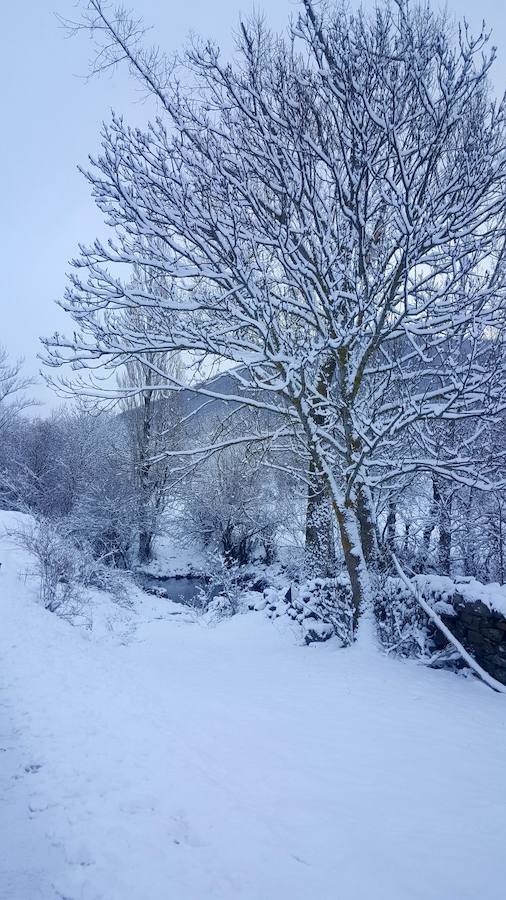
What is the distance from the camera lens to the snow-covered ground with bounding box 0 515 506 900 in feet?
7.13

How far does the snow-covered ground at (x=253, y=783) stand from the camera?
217cm

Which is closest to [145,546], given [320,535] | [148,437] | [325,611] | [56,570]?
[148,437]

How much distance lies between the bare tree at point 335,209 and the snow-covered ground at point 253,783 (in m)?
2.43

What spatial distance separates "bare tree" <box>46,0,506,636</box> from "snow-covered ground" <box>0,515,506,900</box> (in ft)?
7.98

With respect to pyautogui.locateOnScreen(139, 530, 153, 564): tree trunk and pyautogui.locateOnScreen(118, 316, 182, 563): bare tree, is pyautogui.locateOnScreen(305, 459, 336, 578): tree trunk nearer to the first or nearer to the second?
pyautogui.locateOnScreen(118, 316, 182, 563): bare tree

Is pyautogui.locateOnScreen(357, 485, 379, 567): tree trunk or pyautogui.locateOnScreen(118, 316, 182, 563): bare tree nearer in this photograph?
pyautogui.locateOnScreen(357, 485, 379, 567): tree trunk

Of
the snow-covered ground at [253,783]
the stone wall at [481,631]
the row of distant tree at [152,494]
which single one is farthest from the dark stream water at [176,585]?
the stone wall at [481,631]

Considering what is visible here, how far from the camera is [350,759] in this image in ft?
11.1

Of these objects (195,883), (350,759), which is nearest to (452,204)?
(350,759)

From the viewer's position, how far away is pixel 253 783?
3.04 m

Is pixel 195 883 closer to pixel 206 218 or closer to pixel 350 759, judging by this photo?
pixel 350 759

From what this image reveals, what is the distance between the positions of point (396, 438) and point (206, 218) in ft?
13.6

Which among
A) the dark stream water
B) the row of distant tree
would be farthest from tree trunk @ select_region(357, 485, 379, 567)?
the dark stream water

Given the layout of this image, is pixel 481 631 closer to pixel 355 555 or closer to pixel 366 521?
pixel 355 555
